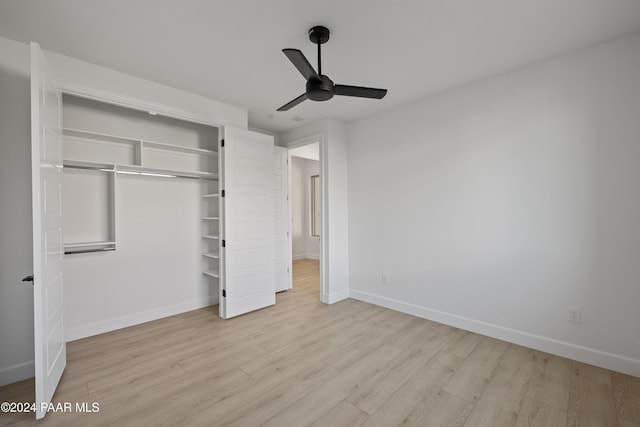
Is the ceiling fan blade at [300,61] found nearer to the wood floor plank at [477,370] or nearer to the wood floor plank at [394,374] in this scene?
the wood floor plank at [394,374]

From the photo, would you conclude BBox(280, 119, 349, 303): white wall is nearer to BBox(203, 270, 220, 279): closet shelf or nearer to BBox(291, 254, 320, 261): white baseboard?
BBox(203, 270, 220, 279): closet shelf

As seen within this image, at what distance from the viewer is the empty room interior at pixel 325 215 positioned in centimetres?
192

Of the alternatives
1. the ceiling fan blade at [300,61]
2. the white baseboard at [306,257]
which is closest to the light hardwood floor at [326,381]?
the ceiling fan blade at [300,61]

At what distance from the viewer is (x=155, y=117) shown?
341 centimetres

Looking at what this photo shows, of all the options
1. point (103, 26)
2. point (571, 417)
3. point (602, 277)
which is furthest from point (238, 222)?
point (602, 277)

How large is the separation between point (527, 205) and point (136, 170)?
4.18 meters

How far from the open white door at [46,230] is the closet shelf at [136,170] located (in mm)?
600

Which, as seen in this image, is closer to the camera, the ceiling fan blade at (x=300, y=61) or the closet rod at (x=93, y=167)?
the ceiling fan blade at (x=300, y=61)

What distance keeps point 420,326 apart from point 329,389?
5.15 feet

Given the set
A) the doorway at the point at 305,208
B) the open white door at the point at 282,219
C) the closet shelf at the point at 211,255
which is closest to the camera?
the closet shelf at the point at 211,255

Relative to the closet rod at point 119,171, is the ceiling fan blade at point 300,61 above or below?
above

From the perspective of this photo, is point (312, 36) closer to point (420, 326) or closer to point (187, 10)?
point (187, 10)

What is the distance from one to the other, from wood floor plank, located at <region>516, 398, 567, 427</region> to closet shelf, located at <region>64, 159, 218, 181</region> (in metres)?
3.77

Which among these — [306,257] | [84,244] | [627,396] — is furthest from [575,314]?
[306,257]
